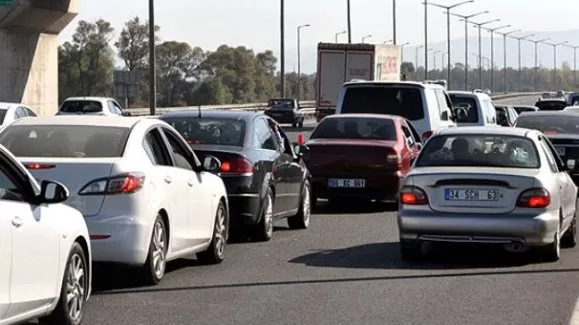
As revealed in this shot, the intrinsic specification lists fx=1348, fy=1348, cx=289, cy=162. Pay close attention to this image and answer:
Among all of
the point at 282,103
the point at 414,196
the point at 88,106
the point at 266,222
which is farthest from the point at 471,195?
the point at 282,103

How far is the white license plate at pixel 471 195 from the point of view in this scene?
13242mm

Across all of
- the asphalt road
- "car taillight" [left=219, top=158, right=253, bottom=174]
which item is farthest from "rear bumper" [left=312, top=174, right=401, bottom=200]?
"car taillight" [left=219, top=158, right=253, bottom=174]

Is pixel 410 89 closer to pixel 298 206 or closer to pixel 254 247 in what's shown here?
pixel 298 206

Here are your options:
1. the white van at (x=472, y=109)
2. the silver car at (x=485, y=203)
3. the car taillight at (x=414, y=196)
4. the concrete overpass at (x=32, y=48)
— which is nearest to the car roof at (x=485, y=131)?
the silver car at (x=485, y=203)

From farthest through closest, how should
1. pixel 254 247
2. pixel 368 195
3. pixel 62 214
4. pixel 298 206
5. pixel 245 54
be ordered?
pixel 245 54
pixel 368 195
pixel 298 206
pixel 254 247
pixel 62 214

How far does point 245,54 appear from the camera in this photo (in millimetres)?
117188

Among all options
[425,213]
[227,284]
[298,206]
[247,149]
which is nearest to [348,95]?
[298,206]

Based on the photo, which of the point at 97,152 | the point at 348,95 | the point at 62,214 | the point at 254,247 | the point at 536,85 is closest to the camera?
the point at 62,214

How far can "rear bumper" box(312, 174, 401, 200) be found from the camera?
65.6 feet

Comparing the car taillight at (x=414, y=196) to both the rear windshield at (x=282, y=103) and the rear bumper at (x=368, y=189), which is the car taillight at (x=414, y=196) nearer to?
the rear bumper at (x=368, y=189)

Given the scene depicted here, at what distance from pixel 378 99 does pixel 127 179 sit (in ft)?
46.4

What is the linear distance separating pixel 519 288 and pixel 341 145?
8574 millimetres

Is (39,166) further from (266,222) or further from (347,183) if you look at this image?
(347,183)

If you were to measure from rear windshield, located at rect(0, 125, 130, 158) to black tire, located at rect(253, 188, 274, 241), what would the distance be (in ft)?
13.0
